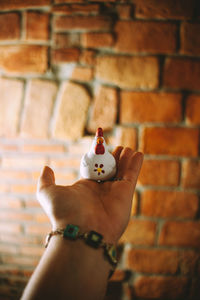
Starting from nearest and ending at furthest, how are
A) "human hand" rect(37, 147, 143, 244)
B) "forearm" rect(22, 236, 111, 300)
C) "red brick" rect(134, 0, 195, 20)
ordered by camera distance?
"forearm" rect(22, 236, 111, 300), "human hand" rect(37, 147, 143, 244), "red brick" rect(134, 0, 195, 20)

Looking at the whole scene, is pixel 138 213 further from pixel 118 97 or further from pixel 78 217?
pixel 118 97

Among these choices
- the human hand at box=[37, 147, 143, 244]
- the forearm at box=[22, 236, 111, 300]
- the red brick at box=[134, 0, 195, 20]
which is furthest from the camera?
the red brick at box=[134, 0, 195, 20]

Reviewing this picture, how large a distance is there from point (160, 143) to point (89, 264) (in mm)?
710

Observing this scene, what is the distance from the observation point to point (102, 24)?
1017 millimetres

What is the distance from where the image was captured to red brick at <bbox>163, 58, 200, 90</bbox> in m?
1.02

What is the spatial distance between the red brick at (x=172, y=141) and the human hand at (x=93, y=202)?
27cm

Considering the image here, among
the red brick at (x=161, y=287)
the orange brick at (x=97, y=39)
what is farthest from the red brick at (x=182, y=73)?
the red brick at (x=161, y=287)

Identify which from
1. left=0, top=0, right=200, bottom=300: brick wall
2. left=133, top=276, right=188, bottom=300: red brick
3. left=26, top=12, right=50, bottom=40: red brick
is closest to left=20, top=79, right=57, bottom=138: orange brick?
Result: left=0, top=0, right=200, bottom=300: brick wall

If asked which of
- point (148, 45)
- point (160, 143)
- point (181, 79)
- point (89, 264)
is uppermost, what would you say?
point (148, 45)

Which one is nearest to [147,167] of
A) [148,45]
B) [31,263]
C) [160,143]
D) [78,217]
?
[160,143]

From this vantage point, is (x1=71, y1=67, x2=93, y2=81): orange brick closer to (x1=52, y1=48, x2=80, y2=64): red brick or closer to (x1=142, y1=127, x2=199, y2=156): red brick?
(x1=52, y1=48, x2=80, y2=64): red brick

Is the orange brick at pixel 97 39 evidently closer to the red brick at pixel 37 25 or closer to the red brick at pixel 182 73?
the red brick at pixel 37 25

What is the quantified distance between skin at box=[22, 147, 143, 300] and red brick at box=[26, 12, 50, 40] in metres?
0.78

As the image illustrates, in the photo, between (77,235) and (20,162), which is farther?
(20,162)
